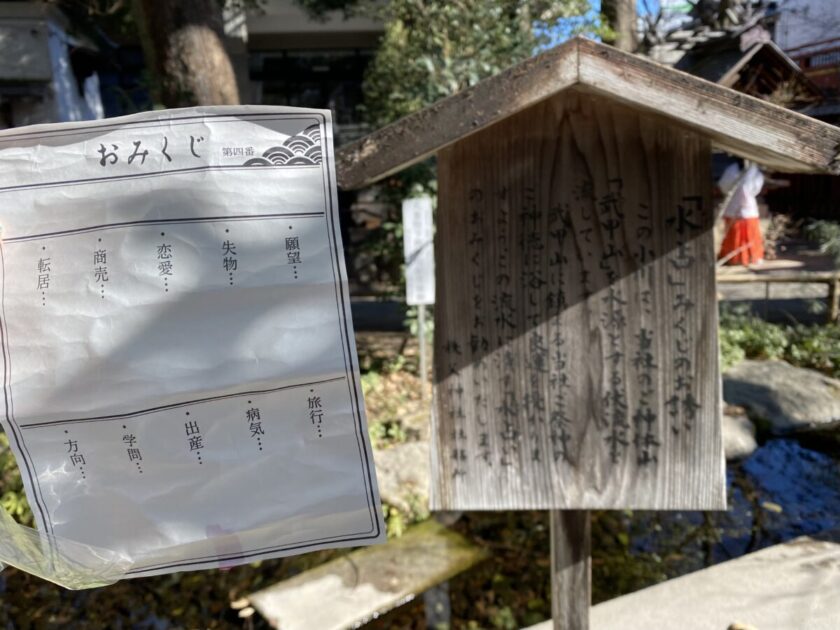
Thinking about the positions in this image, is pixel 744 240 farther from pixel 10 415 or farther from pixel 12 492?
pixel 10 415

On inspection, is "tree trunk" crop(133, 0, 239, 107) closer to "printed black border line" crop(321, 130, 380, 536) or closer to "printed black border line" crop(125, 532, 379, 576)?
"printed black border line" crop(321, 130, 380, 536)

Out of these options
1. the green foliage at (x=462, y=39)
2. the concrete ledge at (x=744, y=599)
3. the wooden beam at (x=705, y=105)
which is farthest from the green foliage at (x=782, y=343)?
the wooden beam at (x=705, y=105)

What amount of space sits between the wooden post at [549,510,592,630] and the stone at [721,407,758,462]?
358 centimetres

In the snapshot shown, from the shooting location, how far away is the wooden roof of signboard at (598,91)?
146 cm

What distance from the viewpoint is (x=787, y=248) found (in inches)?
428

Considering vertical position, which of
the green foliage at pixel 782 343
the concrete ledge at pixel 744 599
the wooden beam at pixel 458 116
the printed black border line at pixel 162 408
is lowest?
the concrete ledge at pixel 744 599

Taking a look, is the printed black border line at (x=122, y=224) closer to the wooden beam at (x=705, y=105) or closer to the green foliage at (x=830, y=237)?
the wooden beam at (x=705, y=105)

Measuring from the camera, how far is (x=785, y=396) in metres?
5.98

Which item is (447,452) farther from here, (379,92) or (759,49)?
(759,49)

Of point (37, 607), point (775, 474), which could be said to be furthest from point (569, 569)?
point (775, 474)

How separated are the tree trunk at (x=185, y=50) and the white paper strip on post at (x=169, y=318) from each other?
4.14 metres

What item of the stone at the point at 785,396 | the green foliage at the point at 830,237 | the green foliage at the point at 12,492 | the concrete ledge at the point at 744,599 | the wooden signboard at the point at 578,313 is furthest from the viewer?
the green foliage at the point at 830,237

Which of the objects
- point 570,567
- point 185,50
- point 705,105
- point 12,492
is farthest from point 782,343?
point 12,492

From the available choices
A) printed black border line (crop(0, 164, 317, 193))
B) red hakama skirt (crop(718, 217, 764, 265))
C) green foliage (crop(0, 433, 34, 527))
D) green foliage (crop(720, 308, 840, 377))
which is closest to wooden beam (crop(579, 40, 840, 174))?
printed black border line (crop(0, 164, 317, 193))
